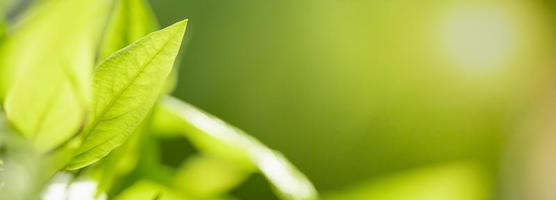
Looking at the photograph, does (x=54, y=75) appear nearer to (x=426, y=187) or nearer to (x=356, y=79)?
(x=426, y=187)

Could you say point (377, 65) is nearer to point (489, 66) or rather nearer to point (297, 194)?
point (489, 66)

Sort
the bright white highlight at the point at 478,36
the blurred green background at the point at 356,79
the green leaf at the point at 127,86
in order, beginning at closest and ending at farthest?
the green leaf at the point at 127,86
the blurred green background at the point at 356,79
the bright white highlight at the point at 478,36

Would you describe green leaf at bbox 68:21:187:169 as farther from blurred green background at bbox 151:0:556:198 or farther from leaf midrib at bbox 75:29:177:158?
blurred green background at bbox 151:0:556:198

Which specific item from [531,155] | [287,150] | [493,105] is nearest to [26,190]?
[287,150]

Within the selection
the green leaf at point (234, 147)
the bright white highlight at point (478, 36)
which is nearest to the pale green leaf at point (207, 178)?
the green leaf at point (234, 147)

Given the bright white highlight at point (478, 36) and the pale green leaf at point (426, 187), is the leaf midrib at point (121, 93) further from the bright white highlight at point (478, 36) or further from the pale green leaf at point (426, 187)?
the bright white highlight at point (478, 36)
